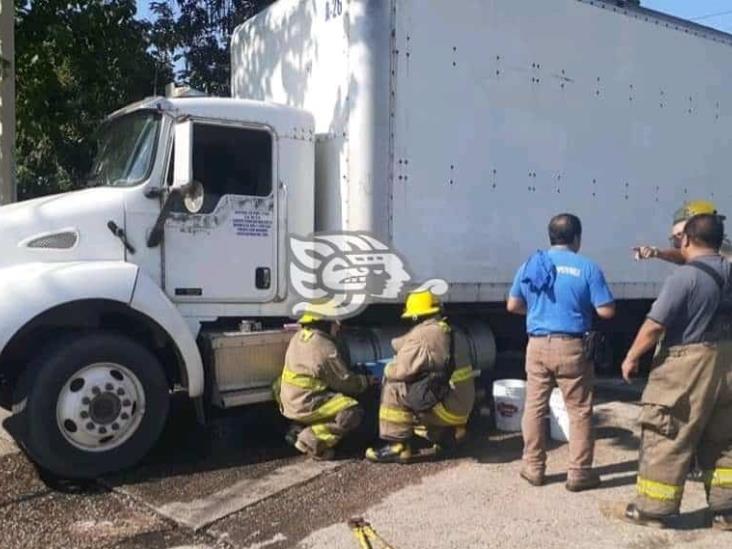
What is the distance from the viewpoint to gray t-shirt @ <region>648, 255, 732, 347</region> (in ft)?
14.3

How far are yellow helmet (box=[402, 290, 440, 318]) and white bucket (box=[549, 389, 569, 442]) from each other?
117 cm

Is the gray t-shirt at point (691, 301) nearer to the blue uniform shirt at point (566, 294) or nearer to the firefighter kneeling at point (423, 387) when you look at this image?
the blue uniform shirt at point (566, 294)

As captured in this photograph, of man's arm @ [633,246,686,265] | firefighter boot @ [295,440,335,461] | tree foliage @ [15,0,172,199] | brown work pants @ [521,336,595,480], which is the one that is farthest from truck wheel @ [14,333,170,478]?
Result: tree foliage @ [15,0,172,199]

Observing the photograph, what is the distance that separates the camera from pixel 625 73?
7457 mm

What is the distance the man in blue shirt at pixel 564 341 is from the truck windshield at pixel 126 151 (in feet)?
9.44

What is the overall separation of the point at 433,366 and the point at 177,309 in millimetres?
1906

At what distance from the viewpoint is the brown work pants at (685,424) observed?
14.3ft

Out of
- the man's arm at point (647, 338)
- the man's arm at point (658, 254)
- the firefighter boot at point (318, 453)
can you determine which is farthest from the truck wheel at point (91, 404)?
the man's arm at point (658, 254)

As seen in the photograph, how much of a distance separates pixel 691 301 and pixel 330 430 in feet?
8.90

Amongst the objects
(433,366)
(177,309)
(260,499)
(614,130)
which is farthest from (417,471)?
(614,130)

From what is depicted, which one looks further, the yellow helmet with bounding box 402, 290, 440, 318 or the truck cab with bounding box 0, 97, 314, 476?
the yellow helmet with bounding box 402, 290, 440, 318
